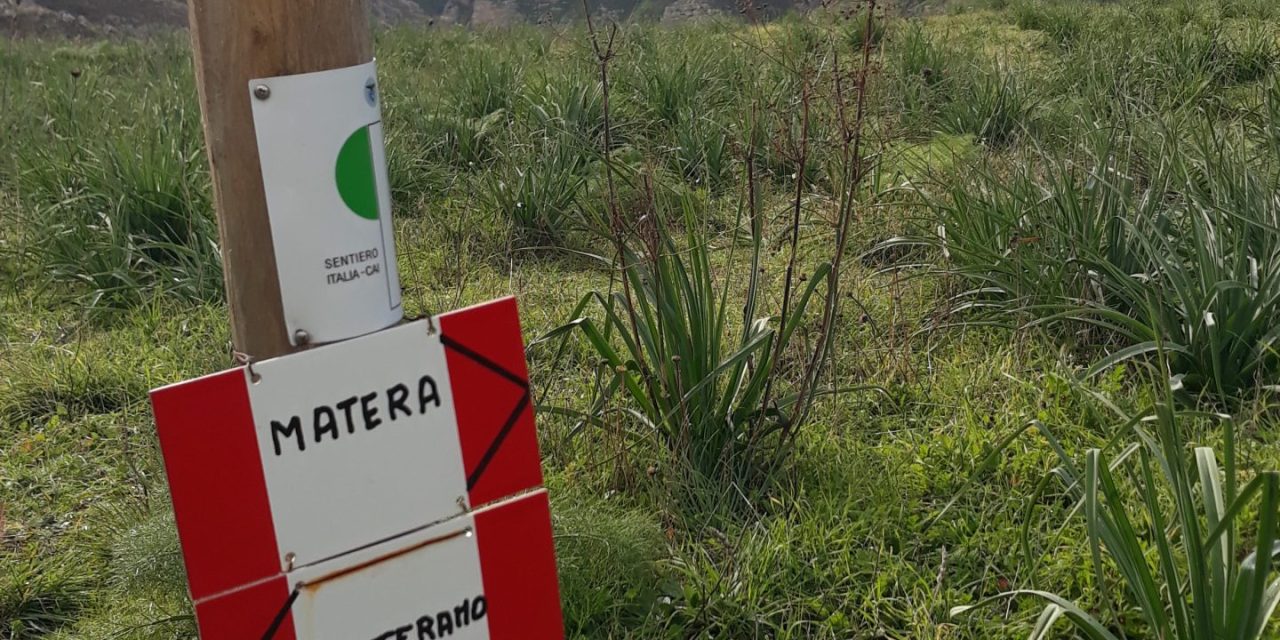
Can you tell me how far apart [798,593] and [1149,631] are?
2.48ft

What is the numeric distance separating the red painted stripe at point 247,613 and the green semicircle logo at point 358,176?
0.55 m

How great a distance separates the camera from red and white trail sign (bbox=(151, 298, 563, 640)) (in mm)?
1548

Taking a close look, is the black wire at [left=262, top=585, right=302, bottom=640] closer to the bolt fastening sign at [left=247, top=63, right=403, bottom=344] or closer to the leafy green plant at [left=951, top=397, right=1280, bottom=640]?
the bolt fastening sign at [left=247, top=63, right=403, bottom=344]

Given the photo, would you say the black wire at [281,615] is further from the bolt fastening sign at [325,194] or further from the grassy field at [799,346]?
the grassy field at [799,346]

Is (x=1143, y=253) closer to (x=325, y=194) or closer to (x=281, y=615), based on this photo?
(x=325, y=194)

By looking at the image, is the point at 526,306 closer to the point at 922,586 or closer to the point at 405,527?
the point at 922,586

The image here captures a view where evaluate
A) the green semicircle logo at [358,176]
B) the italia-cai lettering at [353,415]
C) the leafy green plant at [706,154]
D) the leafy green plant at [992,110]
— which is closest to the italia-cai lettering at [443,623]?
the italia-cai lettering at [353,415]

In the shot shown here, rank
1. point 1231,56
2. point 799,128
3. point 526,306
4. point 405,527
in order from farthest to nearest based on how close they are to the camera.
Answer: point 1231,56, point 799,128, point 526,306, point 405,527

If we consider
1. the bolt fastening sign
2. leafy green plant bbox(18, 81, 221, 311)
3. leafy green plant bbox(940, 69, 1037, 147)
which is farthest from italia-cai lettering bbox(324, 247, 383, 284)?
leafy green plant bbox(940, 69, 1037, 147)

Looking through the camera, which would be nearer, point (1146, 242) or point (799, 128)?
point (1146, 242)

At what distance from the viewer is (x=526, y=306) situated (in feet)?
14.9

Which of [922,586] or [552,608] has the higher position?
[552,608]

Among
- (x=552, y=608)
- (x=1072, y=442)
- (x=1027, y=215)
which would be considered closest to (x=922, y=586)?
(x=1072, y=442)

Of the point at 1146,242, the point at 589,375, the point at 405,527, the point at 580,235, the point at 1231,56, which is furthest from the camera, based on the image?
the point at 1231,56
